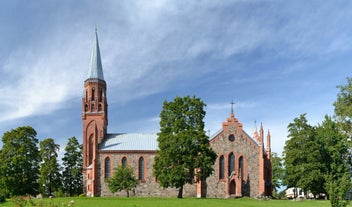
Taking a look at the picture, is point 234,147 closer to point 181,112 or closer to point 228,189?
point 228,189

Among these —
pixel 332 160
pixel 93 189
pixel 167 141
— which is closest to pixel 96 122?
pixel 93 189

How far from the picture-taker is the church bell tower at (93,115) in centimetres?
6166

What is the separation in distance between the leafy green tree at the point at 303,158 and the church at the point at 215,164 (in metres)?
3.82

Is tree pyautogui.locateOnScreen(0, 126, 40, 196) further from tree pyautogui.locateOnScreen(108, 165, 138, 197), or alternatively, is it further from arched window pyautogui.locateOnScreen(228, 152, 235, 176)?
arched window pyautogui.locateOnScreen(228, 152, 235, 176)

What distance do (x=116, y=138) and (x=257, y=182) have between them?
23.7 metres

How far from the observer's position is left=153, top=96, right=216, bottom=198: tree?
148ft

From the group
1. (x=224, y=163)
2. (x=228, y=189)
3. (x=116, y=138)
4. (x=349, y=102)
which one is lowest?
(x=228, y=189)

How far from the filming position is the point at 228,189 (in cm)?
5750

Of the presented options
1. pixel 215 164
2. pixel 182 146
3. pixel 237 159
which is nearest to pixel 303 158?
pixel 237 159

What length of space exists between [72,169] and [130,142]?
1158 centimetres

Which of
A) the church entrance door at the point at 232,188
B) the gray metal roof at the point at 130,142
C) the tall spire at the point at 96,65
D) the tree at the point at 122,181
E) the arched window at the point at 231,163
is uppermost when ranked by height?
the tall spire at the point at 96,65

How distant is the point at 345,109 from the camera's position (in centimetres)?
4906

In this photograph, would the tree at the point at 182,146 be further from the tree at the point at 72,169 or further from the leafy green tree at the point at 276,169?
the leafy green tree at the point at 276,169

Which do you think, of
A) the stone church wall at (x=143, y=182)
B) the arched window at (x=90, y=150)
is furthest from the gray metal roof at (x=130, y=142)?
the arched window at (x=90, y=150)
